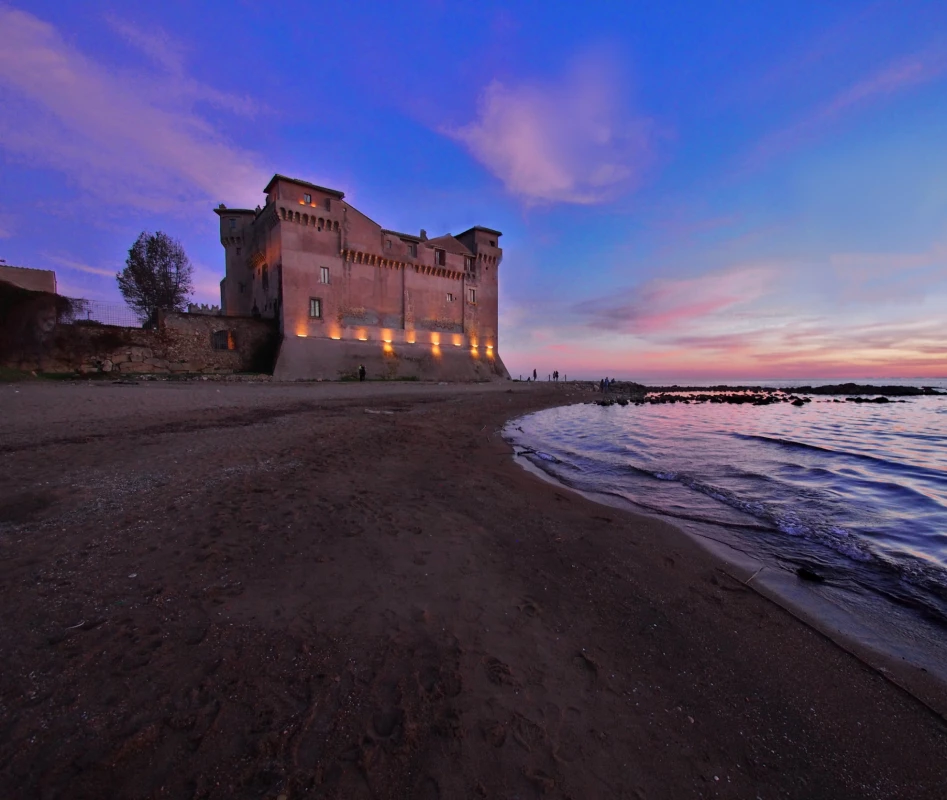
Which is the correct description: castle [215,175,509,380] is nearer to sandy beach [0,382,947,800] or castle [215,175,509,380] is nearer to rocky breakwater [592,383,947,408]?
rocky breakwater [592,383,947,408]

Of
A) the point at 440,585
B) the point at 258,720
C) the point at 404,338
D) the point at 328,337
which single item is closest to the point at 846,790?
the point at 440,585

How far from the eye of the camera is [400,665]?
2623 mm

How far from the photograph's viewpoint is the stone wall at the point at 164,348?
25.2 meters

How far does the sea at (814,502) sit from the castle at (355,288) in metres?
27.8

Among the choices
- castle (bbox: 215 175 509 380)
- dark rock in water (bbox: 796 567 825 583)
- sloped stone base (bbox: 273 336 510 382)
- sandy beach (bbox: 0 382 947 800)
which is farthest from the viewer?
castle (bbox: 215 175 509 380)

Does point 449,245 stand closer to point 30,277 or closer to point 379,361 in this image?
point 379,361

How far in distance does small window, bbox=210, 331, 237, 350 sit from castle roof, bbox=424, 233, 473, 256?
22.5 meters

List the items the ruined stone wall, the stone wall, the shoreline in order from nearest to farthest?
the shoreline, the stone wall, the ruined stone wall

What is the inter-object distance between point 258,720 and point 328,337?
38098mm

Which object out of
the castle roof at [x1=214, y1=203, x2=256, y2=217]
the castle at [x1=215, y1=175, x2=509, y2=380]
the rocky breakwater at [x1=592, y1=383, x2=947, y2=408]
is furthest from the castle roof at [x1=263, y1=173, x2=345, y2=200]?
the rocky breakwater at [x1=592, y1=383, x2=947, y2=408]

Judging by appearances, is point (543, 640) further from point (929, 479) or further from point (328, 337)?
point (328, 337)

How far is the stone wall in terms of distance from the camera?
25.2 meters

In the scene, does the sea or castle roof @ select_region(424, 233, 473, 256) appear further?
castle roof @ select_region(424, 233, 473, 256)

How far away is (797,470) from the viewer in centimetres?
966
